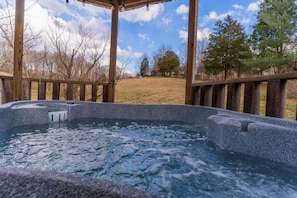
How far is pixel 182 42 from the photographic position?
10.1 metres

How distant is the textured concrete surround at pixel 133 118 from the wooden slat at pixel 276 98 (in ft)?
0.60

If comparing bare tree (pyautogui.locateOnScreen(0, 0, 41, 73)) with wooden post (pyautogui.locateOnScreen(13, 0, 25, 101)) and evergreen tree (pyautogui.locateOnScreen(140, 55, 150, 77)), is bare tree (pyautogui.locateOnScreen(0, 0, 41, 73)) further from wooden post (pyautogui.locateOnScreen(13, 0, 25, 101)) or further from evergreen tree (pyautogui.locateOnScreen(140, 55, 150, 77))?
evergreen tree (pyautogui.locateOnScreen(140, 55, 150, 77))

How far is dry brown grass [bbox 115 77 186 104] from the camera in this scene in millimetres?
10077

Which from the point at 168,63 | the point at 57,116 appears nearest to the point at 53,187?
the point at 57,116

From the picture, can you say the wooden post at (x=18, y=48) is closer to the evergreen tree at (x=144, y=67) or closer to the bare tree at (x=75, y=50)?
the bare tree at (x=75, y=50)

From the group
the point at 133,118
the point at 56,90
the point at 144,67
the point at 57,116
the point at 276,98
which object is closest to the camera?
the point at 276,98

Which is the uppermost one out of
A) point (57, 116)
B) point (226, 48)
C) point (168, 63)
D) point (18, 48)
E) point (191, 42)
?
point (226, 48)

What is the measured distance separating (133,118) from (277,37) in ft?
22.7

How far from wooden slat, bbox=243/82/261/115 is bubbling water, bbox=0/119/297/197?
0.76 meters

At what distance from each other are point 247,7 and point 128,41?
5.83 meters

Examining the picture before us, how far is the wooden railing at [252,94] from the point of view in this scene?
2.25 meters

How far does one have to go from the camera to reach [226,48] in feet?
28.7

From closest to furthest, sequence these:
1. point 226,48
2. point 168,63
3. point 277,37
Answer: point 277,37 → point 226,48 → point 168,63

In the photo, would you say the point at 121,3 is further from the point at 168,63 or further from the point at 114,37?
the point at 168,63
